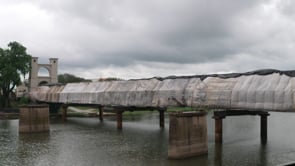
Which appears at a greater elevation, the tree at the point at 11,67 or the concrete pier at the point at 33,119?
the tree at the point at 11,67

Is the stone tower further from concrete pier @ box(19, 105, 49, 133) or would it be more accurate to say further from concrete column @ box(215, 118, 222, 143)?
concrete column @ box(215, 118, 222, 143)

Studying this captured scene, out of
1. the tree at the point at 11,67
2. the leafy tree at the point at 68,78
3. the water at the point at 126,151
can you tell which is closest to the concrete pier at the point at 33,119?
the water at the point at 126,151

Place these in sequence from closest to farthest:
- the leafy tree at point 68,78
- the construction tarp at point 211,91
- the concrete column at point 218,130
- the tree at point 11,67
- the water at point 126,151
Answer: the construction tarp at point 211,91, the water at point 126,151, the concrete column at point 218,130, the tree at point 11,67, the leafy tree at point 68,78

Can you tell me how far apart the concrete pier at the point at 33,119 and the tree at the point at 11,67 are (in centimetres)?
2811

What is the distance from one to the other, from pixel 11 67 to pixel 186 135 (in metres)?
48.9

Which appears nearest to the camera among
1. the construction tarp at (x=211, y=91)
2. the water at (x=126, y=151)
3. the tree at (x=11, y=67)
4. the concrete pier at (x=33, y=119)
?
the construction tarp at (x=211, y=91)

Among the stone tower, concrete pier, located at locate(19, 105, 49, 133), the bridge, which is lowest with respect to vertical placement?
concrete pier, located at locate(19, 105, 49, 133)

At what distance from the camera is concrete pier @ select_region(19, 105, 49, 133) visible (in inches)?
1339

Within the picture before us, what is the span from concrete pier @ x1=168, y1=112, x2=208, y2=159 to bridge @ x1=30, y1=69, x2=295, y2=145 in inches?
104

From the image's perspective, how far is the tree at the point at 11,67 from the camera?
59597mm

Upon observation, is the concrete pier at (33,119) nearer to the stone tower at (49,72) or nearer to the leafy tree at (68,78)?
the stone tower at (49,72)

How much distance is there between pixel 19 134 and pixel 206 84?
20808 mm

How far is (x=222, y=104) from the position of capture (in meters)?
22.3

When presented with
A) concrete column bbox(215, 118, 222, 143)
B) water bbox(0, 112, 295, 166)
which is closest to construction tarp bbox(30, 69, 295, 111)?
concrete column bbox(215, 118, 222, 143)
